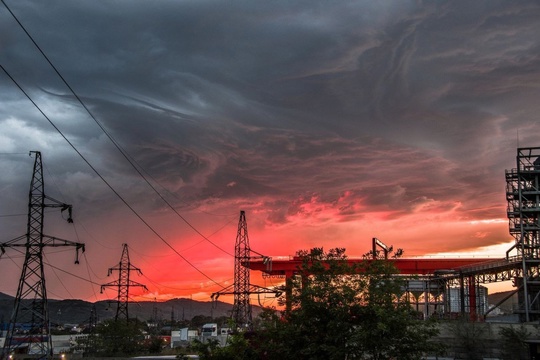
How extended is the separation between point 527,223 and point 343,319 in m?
56.0

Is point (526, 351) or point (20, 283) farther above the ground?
point (20, 283)

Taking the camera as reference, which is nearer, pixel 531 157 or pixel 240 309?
pixel 531 157

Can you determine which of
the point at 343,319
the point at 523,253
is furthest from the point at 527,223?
the point at 343,319

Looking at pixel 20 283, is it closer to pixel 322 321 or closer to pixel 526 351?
pixel 322 321

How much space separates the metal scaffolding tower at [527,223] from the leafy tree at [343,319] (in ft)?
161

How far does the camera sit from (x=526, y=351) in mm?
59812

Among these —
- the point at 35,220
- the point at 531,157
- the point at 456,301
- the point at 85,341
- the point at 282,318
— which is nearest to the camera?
the point at 282,318

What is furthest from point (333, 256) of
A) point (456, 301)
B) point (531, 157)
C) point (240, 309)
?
point (456, 301)

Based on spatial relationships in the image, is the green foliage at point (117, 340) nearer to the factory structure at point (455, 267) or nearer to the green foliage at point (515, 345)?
the factory structure at point (455, 267)

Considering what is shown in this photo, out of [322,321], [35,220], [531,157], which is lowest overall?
[322,321]

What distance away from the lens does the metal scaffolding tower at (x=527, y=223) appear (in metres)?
73.7

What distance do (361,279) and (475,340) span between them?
38499 millimetres

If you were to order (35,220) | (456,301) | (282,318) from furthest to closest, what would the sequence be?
(456,301) → (35,220) → (282,318)

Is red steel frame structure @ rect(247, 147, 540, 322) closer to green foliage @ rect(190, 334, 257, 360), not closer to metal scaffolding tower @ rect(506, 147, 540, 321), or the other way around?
metal scaffolding tower @ rect(506, 147, 540, 321)
